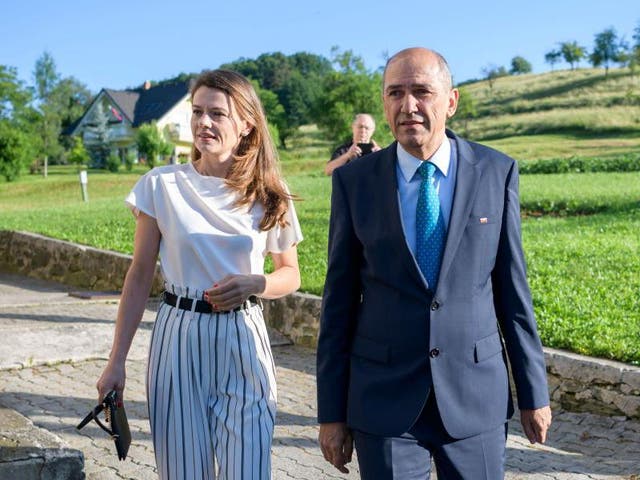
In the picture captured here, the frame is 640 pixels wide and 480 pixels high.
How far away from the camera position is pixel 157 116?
93000 millimetres

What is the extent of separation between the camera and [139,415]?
713cm

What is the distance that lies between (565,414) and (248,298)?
4574 millimetres

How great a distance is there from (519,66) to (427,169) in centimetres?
16775

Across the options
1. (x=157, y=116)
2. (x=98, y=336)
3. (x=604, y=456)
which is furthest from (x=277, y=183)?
(x=157, y=116)

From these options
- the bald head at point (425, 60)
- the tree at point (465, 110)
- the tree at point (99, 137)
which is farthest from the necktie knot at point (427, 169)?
the tree at point (99, 137)

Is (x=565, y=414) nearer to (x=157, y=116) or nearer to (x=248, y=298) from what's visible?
(x=248, y=298)

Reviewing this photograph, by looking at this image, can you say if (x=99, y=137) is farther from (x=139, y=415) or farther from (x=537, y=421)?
(x=537, y=421)

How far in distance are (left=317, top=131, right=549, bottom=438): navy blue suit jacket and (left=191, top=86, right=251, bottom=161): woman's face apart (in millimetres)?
585

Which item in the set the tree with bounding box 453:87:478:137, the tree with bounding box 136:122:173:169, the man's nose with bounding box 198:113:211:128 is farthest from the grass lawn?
the tree with bounding box 453:87:478:137

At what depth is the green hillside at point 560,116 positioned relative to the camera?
63094mm

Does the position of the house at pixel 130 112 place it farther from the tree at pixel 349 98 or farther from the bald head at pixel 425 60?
the bald head at pixel 425 60

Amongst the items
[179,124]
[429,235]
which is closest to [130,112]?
[179,124]

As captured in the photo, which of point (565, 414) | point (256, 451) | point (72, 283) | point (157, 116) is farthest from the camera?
point (157, 116)

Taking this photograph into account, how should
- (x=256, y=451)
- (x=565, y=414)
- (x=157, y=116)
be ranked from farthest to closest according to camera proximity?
(x=157, y=116)
(x=565, y=414)
(x=256, y=451)
